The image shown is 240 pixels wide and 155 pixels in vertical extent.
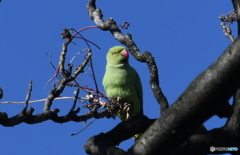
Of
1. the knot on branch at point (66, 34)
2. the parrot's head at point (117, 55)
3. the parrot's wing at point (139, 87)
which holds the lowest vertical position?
the knot on branch at point (66, 34)

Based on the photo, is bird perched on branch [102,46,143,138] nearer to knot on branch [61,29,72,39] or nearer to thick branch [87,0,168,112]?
thick branch [87,0,168,112]

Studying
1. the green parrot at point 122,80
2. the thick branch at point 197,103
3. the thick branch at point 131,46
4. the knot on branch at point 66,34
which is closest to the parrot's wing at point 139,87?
the green parrot at point 122,80

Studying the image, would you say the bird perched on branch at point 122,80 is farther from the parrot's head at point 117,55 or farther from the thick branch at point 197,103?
the thick branch at point 197,103

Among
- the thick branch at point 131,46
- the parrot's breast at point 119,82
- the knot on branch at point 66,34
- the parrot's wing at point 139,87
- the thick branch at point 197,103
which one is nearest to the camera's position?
the thick branch at point 197,103

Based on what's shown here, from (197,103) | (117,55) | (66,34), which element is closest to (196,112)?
(197,103)

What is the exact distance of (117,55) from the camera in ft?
23.3

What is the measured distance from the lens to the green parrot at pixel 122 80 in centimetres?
658

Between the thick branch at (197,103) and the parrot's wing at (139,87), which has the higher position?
the parrot's wing at (139,87)

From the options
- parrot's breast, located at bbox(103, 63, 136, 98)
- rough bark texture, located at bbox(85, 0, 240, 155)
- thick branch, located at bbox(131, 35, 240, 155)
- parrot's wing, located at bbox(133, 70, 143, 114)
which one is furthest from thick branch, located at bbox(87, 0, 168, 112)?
thick branch, located at bbox(131, 35, 240, 155)

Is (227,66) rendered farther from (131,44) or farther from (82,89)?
(131,44)

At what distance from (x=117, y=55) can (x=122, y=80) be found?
58 cm

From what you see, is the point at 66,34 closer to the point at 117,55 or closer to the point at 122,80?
the point at 122,80

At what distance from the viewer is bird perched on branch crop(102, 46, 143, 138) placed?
6578 mm

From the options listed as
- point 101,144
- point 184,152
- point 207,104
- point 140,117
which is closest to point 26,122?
point 101,144
